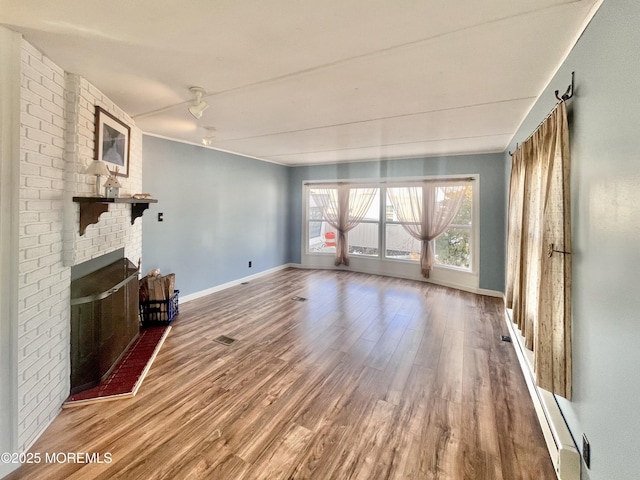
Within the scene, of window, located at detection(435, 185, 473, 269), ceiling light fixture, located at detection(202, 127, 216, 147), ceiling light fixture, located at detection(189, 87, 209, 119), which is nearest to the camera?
ceiling light fixture, located at detection(189, 87, 209, 119)

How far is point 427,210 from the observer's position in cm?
551

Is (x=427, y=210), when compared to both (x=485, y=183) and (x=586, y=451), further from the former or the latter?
(x=586, y=451)

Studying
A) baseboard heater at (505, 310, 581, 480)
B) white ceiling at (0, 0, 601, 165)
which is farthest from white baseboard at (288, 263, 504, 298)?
white ceiling at (0, 0, 601, 165)

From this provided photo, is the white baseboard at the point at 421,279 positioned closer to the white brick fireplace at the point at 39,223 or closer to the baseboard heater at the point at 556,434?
Result: the baseboard heater at the point at 556,434

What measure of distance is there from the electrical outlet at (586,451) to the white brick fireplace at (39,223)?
3.08 meters

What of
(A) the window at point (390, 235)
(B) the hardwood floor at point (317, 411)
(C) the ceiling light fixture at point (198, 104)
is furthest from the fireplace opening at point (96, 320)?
(A) the window at point (390, 235)

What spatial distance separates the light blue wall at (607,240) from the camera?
107 centimetres

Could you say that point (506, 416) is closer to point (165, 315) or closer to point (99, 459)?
point (99, 459)

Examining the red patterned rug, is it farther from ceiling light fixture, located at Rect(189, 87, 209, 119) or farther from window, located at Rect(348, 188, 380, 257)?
window, located at Rect(348, 188, 380, 257)

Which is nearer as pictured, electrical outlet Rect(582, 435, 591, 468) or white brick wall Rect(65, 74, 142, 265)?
electrical outlet Rect(582, 435, 591, 468)

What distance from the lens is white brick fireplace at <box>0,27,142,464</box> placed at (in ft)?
5.23

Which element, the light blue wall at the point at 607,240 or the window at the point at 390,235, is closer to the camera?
the light blue wall at the point at 607,240

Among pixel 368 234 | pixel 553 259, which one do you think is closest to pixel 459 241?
pixel 368 234

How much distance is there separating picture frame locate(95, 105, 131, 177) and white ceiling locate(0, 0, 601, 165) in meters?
0.22
